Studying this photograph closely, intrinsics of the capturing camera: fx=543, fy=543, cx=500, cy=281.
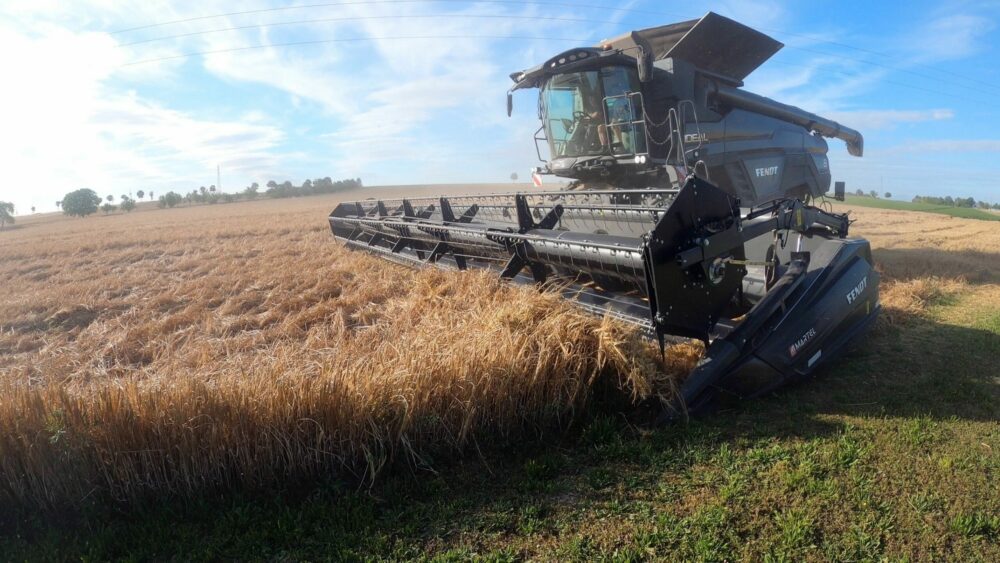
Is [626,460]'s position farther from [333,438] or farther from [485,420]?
[333,438]

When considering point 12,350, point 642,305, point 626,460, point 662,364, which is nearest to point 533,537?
point 626,460

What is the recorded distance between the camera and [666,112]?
7.28 meters

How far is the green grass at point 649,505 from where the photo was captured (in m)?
2.10

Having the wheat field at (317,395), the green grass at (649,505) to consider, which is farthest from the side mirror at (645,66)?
the green grass at (649,505)

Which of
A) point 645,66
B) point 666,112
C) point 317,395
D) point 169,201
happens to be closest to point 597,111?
point 645,66

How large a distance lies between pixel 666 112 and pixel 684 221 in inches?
188

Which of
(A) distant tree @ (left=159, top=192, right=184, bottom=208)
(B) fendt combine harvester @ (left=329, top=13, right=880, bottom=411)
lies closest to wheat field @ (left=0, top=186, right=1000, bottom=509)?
(B) fendt combine harvester @ (left=329, top=13, right=880, bottom=411)

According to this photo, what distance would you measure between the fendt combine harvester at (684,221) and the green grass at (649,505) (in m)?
0.47

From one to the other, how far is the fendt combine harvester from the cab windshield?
2 cm

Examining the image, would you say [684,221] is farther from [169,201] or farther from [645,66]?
[169,201]

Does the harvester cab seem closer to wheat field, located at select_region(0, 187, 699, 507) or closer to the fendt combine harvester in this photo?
the fendt combine harvester

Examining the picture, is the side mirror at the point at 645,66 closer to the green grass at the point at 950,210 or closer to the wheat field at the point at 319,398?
the wheat field at the point at 319,398

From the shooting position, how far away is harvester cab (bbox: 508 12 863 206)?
6.75m

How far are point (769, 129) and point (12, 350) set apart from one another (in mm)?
9928
